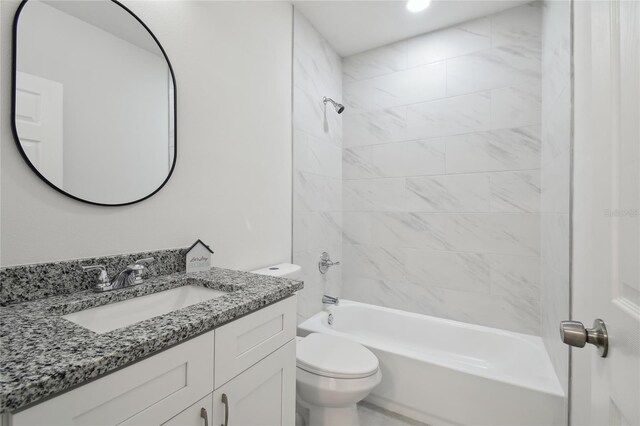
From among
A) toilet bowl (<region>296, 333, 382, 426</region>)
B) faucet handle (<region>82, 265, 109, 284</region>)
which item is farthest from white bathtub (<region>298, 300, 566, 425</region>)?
faucet handle (<region>82, 265, 109, 284</region>)

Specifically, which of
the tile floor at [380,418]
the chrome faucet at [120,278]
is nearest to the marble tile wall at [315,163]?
the tile floor at [380,418]

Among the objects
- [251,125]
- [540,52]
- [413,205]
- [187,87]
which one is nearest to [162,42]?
[187,87]

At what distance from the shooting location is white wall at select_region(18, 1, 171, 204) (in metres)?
0.91

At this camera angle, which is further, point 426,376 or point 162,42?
point 426,376

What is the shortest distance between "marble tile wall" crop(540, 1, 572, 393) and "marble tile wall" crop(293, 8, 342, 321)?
151 centimetres

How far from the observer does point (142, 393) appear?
2.01 feet

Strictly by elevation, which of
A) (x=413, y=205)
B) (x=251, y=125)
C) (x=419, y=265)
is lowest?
(x=419, y=265)

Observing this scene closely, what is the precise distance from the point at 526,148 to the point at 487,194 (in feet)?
1.29

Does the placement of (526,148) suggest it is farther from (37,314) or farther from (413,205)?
(37,314)

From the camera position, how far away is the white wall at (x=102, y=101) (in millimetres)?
910

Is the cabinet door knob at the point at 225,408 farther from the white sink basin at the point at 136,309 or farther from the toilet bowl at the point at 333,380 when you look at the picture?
the toilet bowl at the point at 333,380

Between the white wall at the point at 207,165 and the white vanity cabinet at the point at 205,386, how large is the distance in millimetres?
594

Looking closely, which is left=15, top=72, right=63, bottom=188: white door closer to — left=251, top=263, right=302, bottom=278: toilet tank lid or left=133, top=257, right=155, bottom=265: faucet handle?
left=133, top=257, right=155, bottom=265: faucet handle

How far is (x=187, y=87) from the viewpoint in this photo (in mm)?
1315
